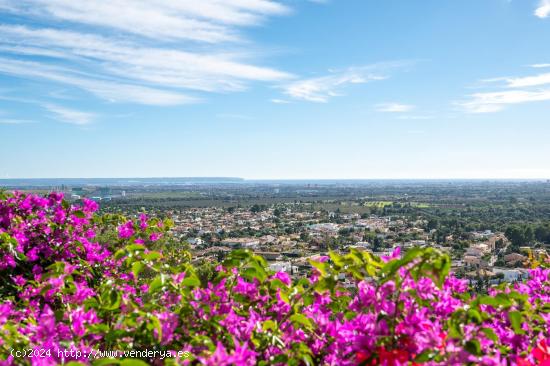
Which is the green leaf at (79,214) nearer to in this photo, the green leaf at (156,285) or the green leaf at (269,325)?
the green leaf at (156,285)

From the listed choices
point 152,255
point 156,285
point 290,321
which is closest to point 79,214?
point 152,255

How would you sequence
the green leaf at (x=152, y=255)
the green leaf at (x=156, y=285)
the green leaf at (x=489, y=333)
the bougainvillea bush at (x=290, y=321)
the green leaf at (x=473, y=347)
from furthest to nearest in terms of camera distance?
the green leaf at (x=152, y=255), the green leaf at (x=156, y=285), the green leaf at (x=489, y=333), the bougainvillea bush at (x=290, y=321), the green leaf at (x=473, y=347)

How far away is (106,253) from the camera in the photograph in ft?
15.1

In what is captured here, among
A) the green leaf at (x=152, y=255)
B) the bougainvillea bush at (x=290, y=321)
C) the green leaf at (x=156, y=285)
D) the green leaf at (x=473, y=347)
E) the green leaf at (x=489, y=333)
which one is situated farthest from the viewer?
the green leaf at (x=152, y=255)

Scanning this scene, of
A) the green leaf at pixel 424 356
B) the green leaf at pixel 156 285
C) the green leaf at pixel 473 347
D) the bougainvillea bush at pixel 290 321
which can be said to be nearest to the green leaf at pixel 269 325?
the bougainvillea bush at pixel 290 321

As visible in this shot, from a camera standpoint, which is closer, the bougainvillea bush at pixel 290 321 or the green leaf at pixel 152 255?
the bougainvillea bush at pixel 290 321

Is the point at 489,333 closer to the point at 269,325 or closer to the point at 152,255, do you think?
the point at 269,325

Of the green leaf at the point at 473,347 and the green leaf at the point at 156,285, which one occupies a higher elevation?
the green leaf at the point at 156,285

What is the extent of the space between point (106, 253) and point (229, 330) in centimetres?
295

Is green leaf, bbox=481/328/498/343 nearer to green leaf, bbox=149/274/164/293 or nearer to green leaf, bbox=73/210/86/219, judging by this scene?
green leaf, bbox=149/274/164/293

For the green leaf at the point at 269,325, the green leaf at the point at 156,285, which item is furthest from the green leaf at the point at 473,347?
the green leaf at the point at 156,285

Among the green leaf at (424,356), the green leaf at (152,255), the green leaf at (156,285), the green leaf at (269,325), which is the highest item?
the green leaf at (152,255)

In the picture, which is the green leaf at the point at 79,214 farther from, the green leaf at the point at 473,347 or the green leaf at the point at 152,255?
the green leaf at the point at 473,347

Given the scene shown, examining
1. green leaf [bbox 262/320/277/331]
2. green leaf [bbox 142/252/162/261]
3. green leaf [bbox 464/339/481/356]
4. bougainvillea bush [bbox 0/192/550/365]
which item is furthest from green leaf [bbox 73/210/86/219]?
green leaf [bbox 464/339/481/356]
